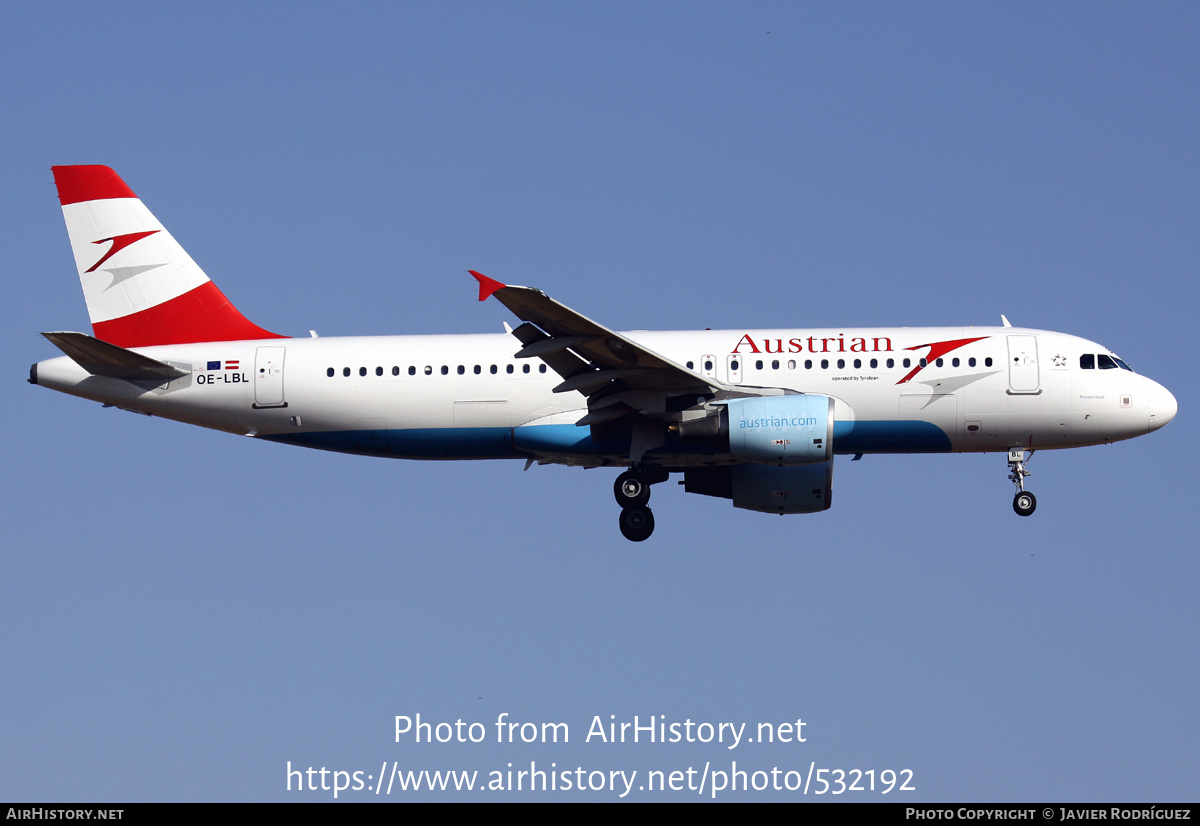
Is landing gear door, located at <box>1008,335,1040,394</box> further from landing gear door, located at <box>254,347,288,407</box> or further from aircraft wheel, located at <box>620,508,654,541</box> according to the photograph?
landing gear door, located at <box>254,347,288,407</box>

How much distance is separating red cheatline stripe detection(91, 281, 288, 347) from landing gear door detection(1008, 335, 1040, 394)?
1920cm

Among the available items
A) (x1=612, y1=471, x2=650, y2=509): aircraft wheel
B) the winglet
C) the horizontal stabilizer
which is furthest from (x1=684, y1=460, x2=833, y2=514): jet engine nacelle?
the horizontal stabilizer

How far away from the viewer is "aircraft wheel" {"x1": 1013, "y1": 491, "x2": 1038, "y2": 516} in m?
33.8

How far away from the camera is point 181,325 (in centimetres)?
3638

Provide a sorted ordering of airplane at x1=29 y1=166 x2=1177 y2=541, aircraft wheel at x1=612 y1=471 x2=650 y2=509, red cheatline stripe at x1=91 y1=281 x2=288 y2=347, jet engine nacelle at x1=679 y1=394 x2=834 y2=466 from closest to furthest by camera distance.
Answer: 1. jet engine nacelle at x1=679 y1=394 x2=834 y2=466
2. airplane at x1=29 y1=166 x2=1177 y2=541
3. aircraft wheel at x1=612 y1=471 x2=650 y2=509
4. red cheatline stripe at x1=91 y1=281 x2=288 y2=347

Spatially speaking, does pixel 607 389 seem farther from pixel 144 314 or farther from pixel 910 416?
pixel 144 314

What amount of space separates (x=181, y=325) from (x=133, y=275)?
2124 mm

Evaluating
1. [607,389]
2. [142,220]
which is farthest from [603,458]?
[142,220]

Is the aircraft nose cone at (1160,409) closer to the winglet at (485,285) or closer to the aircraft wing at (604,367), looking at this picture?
the aircraft wing at (604,367)

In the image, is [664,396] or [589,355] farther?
[664,396]

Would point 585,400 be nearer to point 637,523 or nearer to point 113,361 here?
point 637,523

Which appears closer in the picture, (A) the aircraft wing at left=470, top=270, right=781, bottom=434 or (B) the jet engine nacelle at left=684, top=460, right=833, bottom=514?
(A) the aircraft wing at left=470, top=270, right=781, bottom=434

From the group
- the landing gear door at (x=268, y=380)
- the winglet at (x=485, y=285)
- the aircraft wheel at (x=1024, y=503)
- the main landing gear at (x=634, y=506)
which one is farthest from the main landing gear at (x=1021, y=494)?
the landing gear door at (x=268, y=380)

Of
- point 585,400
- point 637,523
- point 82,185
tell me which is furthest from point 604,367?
point 82,185
